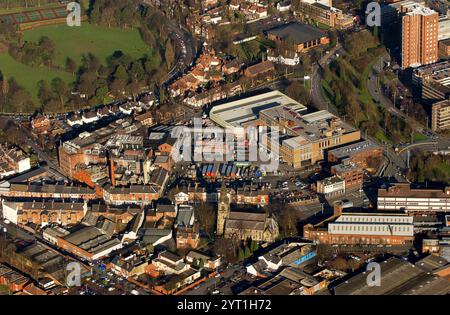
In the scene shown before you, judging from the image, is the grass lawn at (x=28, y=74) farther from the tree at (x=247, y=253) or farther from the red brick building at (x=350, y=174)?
the tree at (x=247, y=253)

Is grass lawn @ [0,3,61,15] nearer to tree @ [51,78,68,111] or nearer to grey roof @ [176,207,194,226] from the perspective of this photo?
tree @ [51,78,68,111]

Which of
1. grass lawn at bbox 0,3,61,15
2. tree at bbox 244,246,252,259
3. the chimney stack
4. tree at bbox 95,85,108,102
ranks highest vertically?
grass lawn at bbox 0,3,61,15

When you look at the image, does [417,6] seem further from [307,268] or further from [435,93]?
[307,268]

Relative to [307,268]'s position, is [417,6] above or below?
above

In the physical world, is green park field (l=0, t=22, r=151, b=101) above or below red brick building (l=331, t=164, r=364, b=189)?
above

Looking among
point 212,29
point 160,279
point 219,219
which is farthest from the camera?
point 212,29

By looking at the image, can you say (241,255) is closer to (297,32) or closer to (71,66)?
(71,66)

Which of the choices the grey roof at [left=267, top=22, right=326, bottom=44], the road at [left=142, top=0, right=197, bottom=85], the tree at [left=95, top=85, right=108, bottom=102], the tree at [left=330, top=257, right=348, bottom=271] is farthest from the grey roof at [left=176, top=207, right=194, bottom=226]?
the grey roof at [left=267, top=22, right=326, bottom=44]

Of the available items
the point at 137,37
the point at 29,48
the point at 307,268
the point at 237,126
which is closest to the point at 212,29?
the point at 137,37
